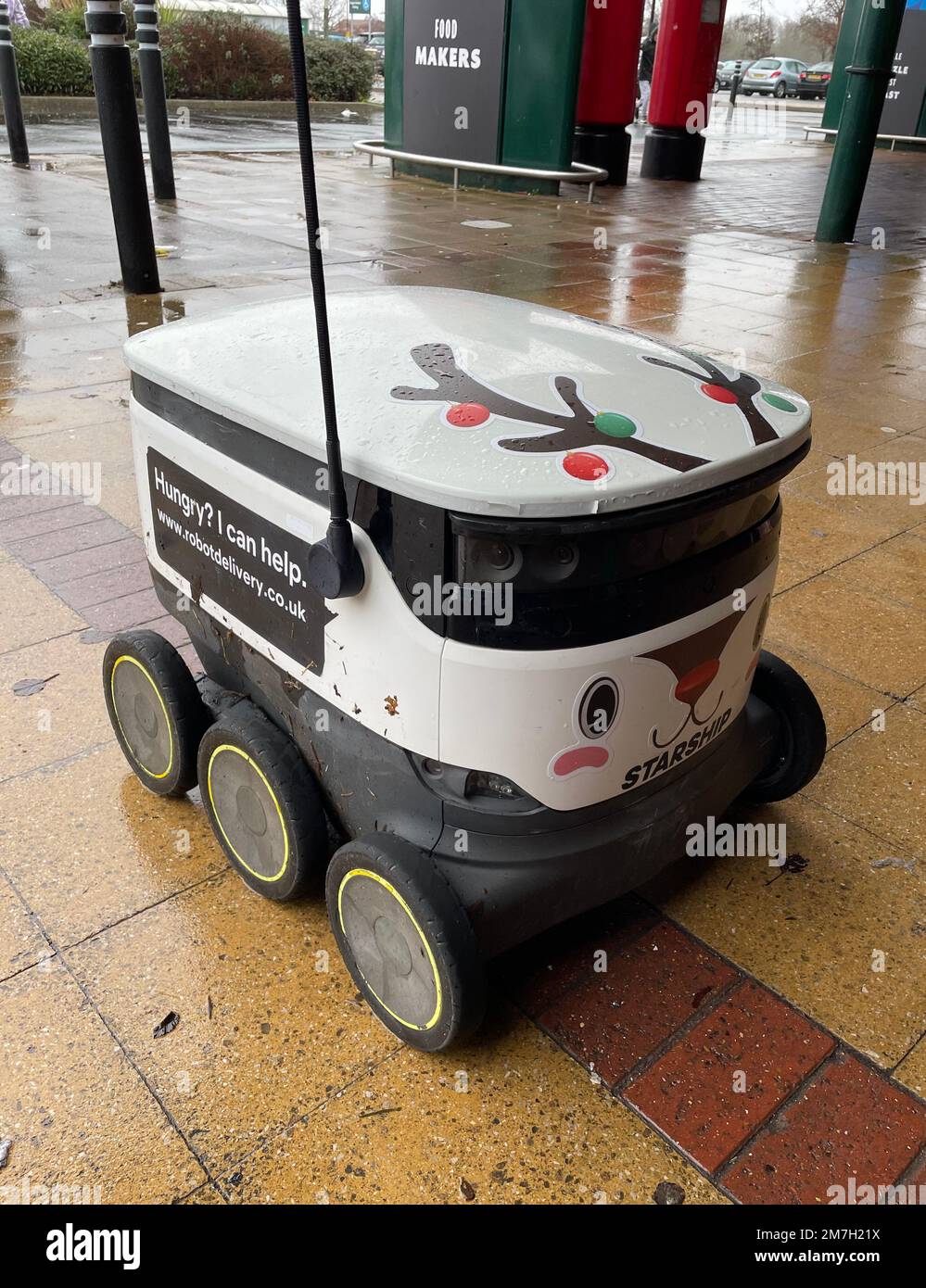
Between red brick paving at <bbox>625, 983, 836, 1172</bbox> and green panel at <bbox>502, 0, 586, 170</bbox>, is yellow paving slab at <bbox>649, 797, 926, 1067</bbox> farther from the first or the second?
green panel at <bbox>502, 0, 586, 170</bbox>

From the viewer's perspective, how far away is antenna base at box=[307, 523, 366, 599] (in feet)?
5.47

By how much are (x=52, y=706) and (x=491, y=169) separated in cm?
1164

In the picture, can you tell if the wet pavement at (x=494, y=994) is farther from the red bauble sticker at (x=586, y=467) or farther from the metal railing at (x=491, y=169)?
the metal railing at (x=491, y=169)

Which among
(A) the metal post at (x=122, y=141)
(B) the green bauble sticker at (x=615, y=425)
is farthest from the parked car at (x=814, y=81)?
(B) the green bauble sticker at (x=615, y=425)

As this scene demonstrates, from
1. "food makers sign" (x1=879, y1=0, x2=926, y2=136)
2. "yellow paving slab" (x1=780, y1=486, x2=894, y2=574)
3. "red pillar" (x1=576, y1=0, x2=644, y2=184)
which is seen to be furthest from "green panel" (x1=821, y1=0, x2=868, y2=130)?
"yellow paving slab" (x1=780, y1=486, x2=894, y2=574)

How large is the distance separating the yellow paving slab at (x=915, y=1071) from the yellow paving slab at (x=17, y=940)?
171 cm

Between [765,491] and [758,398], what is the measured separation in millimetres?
190

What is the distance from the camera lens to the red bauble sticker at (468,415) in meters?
1.65

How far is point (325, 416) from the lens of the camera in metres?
1.60

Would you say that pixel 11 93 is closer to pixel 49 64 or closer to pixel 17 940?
pixel 49 64

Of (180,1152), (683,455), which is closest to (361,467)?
(683,455)

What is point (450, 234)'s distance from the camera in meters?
10.1

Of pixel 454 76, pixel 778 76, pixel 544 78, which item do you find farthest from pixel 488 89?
pixel 778 76
